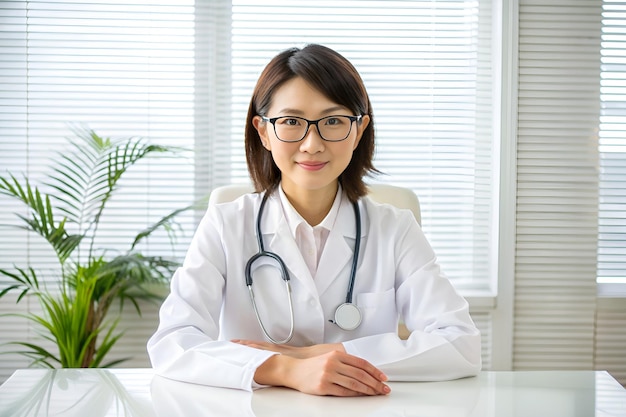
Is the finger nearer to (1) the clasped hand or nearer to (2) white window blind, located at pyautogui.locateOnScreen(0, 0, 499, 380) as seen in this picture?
(1) the clasped hand

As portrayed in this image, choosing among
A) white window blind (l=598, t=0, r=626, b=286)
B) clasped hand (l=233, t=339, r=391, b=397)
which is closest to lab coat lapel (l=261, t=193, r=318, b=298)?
clasped hand (l=233, t=339, r=391, b=397)

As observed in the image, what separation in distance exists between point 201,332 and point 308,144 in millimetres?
493

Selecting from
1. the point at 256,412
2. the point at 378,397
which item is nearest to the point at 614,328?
the point at 378,397

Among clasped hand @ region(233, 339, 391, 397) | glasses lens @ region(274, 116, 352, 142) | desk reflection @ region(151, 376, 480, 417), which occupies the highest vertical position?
glasses lens @ region(274, 116, 352, 142)

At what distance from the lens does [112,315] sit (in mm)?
3332

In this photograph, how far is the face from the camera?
1.70 m

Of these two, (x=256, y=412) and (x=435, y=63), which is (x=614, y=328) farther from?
(x=256, y=412)

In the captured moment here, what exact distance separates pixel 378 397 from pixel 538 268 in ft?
7.90

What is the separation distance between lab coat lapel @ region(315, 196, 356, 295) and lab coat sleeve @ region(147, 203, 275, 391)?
248 mm

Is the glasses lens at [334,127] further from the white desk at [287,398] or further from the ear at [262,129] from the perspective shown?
the white desk at [287,398]

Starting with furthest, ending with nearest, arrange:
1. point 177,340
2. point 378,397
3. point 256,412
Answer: point 177,340 → point 378,397 → point 256,412

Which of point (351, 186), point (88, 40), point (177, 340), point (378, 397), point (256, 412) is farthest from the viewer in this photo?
point (88, 40)

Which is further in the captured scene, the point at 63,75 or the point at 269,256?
the point at 63,75

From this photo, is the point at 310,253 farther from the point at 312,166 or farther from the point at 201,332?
the point at 201,332
